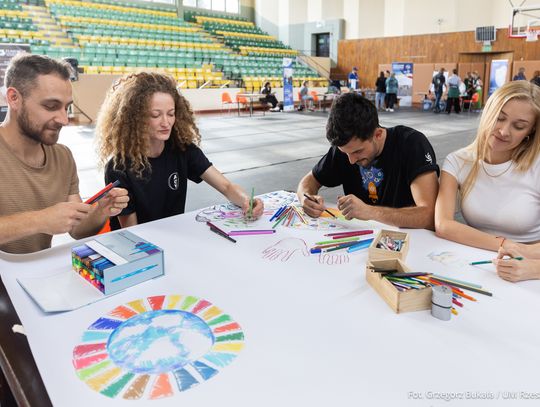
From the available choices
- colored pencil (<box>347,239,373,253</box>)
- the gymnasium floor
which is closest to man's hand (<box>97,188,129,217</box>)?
colored pencil (<box>347,239,373,253</box>)

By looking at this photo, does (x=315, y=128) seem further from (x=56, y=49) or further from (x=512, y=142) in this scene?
(x=512, y=142)

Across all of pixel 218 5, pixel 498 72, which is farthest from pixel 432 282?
pixel 218 5

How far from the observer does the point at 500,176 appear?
162 cm

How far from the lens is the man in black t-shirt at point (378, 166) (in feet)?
5.38

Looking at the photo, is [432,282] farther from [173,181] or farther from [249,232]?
[173,181]

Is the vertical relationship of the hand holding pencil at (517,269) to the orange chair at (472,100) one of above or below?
below

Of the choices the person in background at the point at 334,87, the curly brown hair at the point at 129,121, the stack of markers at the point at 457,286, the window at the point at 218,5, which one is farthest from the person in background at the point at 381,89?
the stack of markers at the point at 457,286

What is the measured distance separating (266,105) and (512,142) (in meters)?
12.1

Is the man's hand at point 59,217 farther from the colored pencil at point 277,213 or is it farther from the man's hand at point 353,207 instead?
the man's hand at point 353,207

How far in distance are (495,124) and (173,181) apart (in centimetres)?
140

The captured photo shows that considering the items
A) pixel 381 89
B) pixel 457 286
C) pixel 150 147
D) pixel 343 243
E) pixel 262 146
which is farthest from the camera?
pixel 381 89

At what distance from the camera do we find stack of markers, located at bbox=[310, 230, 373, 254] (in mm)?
1415

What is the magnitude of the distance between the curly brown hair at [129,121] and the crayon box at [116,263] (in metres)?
0.67

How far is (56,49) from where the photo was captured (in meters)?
10.7
